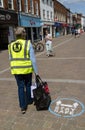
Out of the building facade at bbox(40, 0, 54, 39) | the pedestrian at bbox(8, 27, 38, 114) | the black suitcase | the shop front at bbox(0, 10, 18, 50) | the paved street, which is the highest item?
the building facade at bbox(40, 0, 54, 39)

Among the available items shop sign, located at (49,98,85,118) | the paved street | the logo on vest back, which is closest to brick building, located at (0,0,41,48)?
the paved street

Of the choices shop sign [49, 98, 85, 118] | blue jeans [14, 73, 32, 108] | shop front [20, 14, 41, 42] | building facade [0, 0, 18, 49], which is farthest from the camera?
shop front [20, 14, 41, 42]

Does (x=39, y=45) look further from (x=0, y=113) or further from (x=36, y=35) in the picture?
(x=36, y=35)

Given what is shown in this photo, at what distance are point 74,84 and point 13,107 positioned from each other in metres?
2.52

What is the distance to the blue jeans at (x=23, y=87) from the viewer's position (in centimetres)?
523

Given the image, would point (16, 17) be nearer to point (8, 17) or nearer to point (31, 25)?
point (8, 17)

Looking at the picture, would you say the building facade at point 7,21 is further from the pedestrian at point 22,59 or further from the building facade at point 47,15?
the pedestrian at point 22,59

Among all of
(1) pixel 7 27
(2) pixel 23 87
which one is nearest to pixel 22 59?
(2) pixel 23 87

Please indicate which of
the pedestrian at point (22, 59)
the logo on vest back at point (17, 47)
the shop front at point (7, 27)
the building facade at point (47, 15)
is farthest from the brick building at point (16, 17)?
the logo on vest back at point (17, 47)

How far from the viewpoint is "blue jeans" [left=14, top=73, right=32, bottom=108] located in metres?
5.23

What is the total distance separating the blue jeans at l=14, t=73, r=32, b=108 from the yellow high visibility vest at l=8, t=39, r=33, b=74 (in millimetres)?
176

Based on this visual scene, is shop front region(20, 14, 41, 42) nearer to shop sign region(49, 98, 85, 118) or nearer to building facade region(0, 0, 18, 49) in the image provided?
building facade region(0, 0, 18, 49)

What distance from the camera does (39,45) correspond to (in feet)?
59.7

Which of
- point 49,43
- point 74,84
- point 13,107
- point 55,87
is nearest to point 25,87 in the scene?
point 13,107
